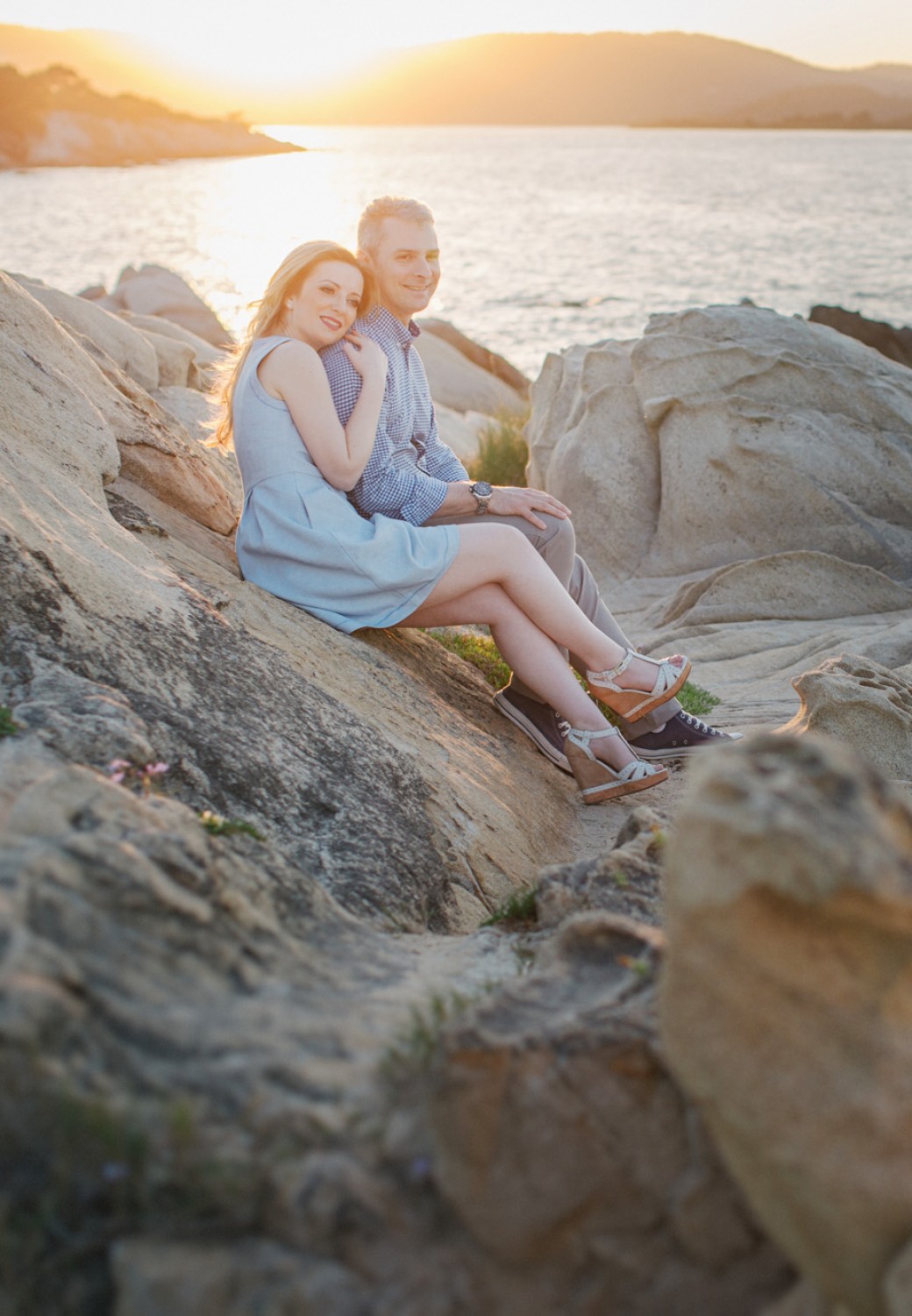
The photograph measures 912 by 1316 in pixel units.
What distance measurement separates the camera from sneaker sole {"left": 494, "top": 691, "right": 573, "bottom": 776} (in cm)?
548

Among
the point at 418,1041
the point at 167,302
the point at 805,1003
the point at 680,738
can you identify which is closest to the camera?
the point at 805,1003

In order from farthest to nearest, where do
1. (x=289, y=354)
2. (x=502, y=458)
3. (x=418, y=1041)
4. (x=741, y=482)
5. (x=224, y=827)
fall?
1. (x=502, y=458)
2. (x=741, y=482)
3. (x=289, y=354)
4. (x=224, y=827)
5. (x=418, y=1041)

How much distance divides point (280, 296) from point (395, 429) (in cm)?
77

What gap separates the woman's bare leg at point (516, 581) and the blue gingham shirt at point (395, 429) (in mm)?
360

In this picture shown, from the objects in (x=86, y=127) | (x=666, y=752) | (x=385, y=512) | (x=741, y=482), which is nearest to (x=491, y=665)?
(x=666, y=752)

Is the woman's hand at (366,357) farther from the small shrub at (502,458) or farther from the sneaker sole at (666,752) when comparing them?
the small shrub at (502,458)

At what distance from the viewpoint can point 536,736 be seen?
5.51 metres

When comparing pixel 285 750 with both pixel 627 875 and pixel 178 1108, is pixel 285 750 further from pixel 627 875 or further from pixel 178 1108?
pixel 178 1108

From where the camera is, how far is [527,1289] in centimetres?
188

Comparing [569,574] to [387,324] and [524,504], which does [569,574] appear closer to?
[524,504]

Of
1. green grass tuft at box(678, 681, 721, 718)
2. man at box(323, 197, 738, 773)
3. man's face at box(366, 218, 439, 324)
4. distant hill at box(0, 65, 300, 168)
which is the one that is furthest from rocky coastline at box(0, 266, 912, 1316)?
distant hill at box(0, 65, 300, 168)

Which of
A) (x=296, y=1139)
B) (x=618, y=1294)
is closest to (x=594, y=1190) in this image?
(x=618, y=1294)

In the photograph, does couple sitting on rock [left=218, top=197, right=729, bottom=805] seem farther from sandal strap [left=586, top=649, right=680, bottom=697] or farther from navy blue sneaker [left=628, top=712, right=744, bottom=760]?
navy blue sneaker [left=628, top=712, right=744, bottom=760]

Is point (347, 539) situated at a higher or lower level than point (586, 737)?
higher
